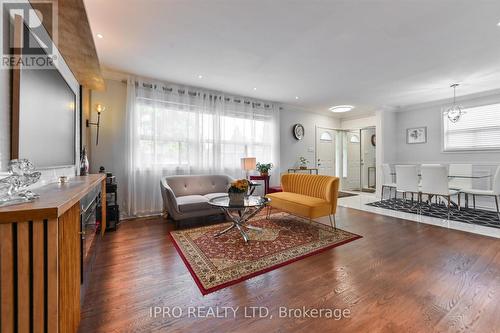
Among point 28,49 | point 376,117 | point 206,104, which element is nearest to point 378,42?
point 206,104

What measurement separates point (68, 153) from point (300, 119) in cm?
531

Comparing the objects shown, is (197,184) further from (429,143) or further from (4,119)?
(429,143)

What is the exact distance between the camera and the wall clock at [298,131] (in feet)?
19.4

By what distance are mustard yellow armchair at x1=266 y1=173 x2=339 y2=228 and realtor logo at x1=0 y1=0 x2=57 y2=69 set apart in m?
3.08

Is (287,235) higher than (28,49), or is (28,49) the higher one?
(28,49)

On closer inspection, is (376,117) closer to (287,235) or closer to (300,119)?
(300,119)

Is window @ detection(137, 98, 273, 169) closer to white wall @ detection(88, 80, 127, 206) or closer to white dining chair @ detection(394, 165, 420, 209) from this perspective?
white wall @ detection(88, 80, 127, 206)

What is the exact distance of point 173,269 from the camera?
79.4 inches

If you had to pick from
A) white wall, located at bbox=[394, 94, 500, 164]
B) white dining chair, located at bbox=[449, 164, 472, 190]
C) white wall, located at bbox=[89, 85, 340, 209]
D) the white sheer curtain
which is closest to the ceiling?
the white sheer curtain

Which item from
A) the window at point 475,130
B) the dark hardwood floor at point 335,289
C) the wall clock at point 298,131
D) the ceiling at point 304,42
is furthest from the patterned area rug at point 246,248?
the window at point 475,130

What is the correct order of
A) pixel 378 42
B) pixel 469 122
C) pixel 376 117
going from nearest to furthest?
pixel 378 42
pixel 469 122
pixel 376 117

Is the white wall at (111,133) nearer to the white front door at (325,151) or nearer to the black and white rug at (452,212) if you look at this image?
the white front door at (325,151)

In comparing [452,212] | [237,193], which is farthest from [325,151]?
[237,193]

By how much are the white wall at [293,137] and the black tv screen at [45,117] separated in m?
4.54
